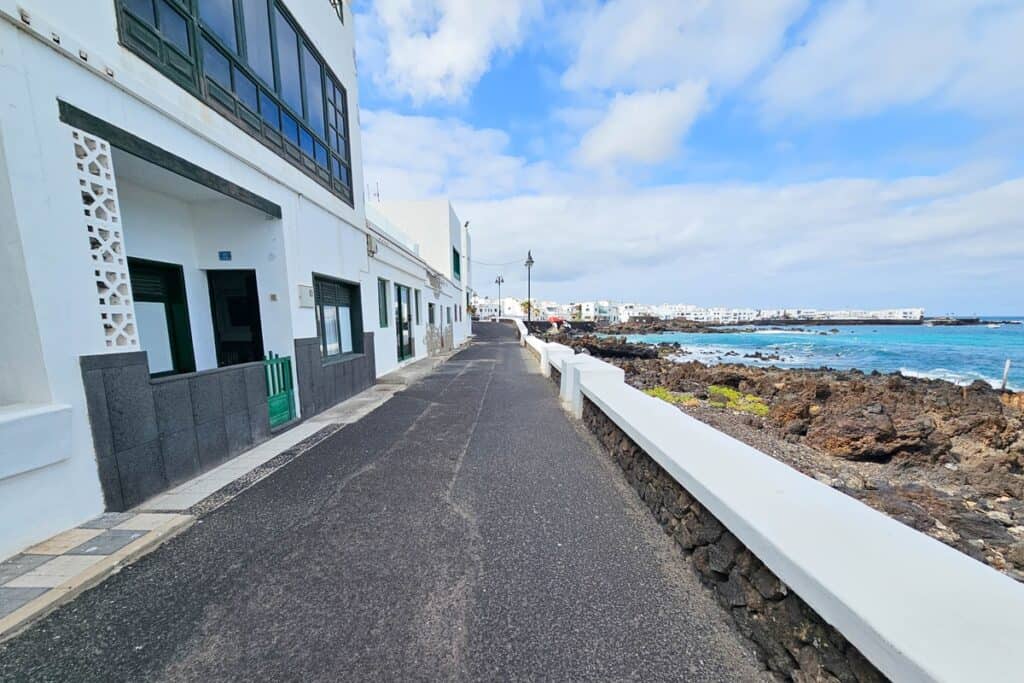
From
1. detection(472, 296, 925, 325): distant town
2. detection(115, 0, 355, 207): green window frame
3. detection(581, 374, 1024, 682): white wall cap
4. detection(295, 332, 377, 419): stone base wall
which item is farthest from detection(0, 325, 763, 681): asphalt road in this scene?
detection(472, 296, 925, 325): distant town

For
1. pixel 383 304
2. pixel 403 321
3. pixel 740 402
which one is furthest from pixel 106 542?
pixel 740 402

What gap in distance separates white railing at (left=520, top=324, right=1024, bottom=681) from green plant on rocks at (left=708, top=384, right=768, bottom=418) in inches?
298

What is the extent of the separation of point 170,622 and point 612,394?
14.3 ft

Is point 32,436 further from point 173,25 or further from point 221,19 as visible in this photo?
point 221,19

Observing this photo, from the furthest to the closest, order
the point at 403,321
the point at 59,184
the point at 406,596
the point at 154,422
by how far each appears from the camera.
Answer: the point at 403,321 → the point at 154,422 → the point at 59,184 → the point at 406,596

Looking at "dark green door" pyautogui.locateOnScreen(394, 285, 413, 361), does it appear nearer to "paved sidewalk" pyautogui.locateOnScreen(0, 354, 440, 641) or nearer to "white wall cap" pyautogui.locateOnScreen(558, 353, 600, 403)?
"white wall cap" pyautogui.locateOnScreen(558, 353, 600, 403)

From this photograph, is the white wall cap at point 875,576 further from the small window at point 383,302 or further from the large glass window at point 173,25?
the small window at point 383,302

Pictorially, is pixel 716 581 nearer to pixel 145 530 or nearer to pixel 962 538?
pixel 962 538

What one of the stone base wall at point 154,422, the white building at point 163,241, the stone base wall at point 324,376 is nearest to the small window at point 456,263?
the white building at point 163,241

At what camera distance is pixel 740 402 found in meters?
10.1

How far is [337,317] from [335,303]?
0.31 m

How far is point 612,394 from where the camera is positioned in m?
4.79

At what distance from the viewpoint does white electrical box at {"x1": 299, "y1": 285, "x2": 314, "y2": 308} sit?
604cm

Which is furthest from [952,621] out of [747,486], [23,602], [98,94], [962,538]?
[98,94]
